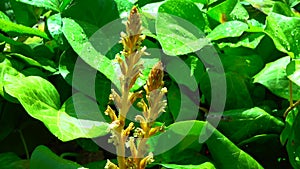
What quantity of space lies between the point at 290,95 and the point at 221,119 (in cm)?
12

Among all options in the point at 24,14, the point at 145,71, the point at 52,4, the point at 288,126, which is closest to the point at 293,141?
the point at 288,126

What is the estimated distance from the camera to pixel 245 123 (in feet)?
2.67

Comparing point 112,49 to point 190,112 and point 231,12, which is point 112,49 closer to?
point 190,112

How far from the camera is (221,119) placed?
81 cm

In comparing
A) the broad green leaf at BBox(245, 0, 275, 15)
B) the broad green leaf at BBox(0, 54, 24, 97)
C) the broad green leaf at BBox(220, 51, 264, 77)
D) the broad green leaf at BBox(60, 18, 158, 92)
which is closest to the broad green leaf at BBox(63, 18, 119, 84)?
the broad green leaf at BBox(60, 18, 158, 92)

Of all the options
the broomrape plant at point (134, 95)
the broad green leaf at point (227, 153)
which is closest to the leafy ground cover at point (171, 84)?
the broad green leaf at point (227, 153)

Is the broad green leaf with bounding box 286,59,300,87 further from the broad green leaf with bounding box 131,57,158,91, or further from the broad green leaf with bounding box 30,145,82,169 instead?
the broad green leaf with bounding box 30,145,82,169

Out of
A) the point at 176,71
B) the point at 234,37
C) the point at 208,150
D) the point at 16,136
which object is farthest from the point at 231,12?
the point at 16,136

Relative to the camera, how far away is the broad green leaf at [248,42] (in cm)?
94

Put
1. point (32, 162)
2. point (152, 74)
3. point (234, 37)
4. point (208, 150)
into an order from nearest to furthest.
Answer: point (152, 74) < point (32, 162) < point (208, 150) < point (234, 37)

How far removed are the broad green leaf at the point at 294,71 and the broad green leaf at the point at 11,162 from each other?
1.32 ft

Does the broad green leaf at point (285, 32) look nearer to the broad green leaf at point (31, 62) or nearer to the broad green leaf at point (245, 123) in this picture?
the broad green leaf at point (245, 123)

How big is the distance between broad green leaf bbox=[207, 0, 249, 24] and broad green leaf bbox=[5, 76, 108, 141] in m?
0.31

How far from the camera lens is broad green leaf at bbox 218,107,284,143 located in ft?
2.67
